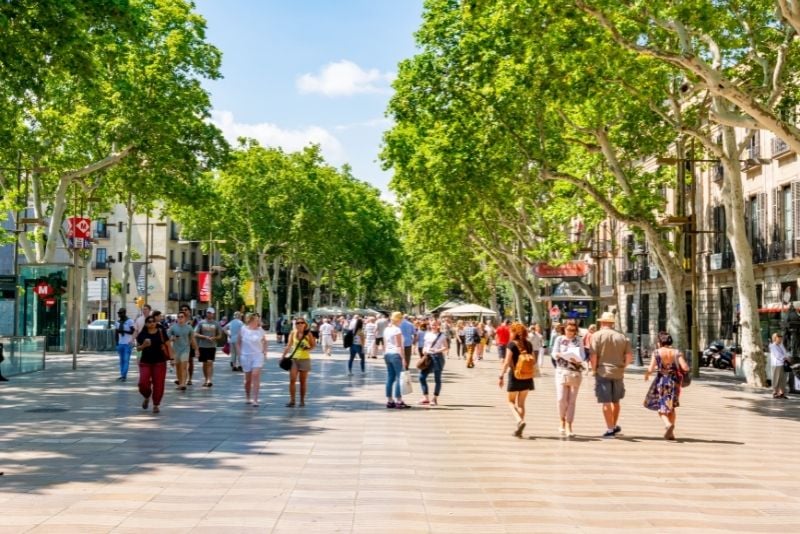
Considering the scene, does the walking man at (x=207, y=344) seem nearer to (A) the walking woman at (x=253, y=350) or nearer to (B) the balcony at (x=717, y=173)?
(A) the walking woman at (x=253, y=350)

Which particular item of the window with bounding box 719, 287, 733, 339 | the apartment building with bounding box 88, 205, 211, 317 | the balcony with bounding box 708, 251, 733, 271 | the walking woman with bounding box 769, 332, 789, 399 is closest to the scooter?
the window with bounding box 719, 287, 733, 339

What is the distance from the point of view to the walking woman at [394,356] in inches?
647

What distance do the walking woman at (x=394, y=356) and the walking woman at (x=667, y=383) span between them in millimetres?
4624

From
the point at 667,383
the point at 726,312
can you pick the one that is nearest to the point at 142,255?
the point at 726,312

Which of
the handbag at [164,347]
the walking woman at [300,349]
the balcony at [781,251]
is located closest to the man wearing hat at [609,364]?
the walking woman at [300,349]

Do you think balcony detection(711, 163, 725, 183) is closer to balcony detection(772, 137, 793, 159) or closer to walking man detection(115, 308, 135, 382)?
balcony detection(772, 137, 793, 159)

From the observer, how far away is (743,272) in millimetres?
24328

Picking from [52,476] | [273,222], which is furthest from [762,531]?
[273,222]

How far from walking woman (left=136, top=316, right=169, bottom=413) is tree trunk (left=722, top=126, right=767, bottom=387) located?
49.4 ft

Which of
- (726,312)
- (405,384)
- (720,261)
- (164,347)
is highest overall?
(720,261)

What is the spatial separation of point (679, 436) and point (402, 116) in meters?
18.9

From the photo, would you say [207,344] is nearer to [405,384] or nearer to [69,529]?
[405,384]

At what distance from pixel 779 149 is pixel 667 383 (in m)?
24.4

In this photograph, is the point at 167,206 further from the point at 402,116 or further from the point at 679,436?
the point at 679,436
